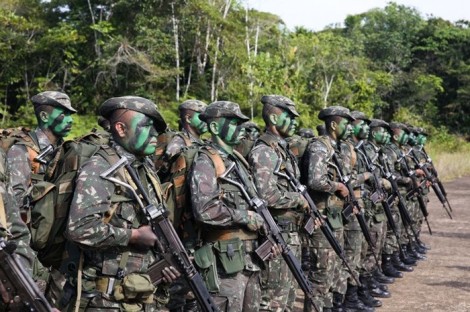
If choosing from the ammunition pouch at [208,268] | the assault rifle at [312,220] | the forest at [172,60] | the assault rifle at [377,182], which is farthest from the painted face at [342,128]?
the forest at [172,60]

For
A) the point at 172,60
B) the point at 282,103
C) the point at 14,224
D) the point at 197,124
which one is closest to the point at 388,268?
the point at 197,124

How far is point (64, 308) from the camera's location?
3219 millimetres

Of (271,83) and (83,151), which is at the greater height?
(83,151)

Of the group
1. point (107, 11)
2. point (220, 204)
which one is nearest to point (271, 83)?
point (107, 11)

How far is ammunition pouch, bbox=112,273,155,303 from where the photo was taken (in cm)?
313

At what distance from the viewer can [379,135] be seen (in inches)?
340

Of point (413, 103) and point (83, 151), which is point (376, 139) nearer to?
point (83, 151)

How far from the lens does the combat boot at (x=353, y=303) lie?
676 cm

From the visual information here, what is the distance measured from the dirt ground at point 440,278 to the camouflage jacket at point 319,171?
1.45 metres

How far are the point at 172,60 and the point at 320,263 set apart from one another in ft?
66.3

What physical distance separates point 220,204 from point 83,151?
42.9 inches

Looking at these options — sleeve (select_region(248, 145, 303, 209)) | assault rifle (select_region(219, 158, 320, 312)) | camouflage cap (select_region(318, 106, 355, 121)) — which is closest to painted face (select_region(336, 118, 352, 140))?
camouflage cap (select_region(318, 106, 355, 121))

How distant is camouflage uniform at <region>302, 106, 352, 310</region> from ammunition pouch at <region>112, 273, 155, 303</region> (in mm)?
2924

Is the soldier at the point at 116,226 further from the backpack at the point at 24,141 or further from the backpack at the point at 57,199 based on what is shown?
the backpack at the point at 24,141
